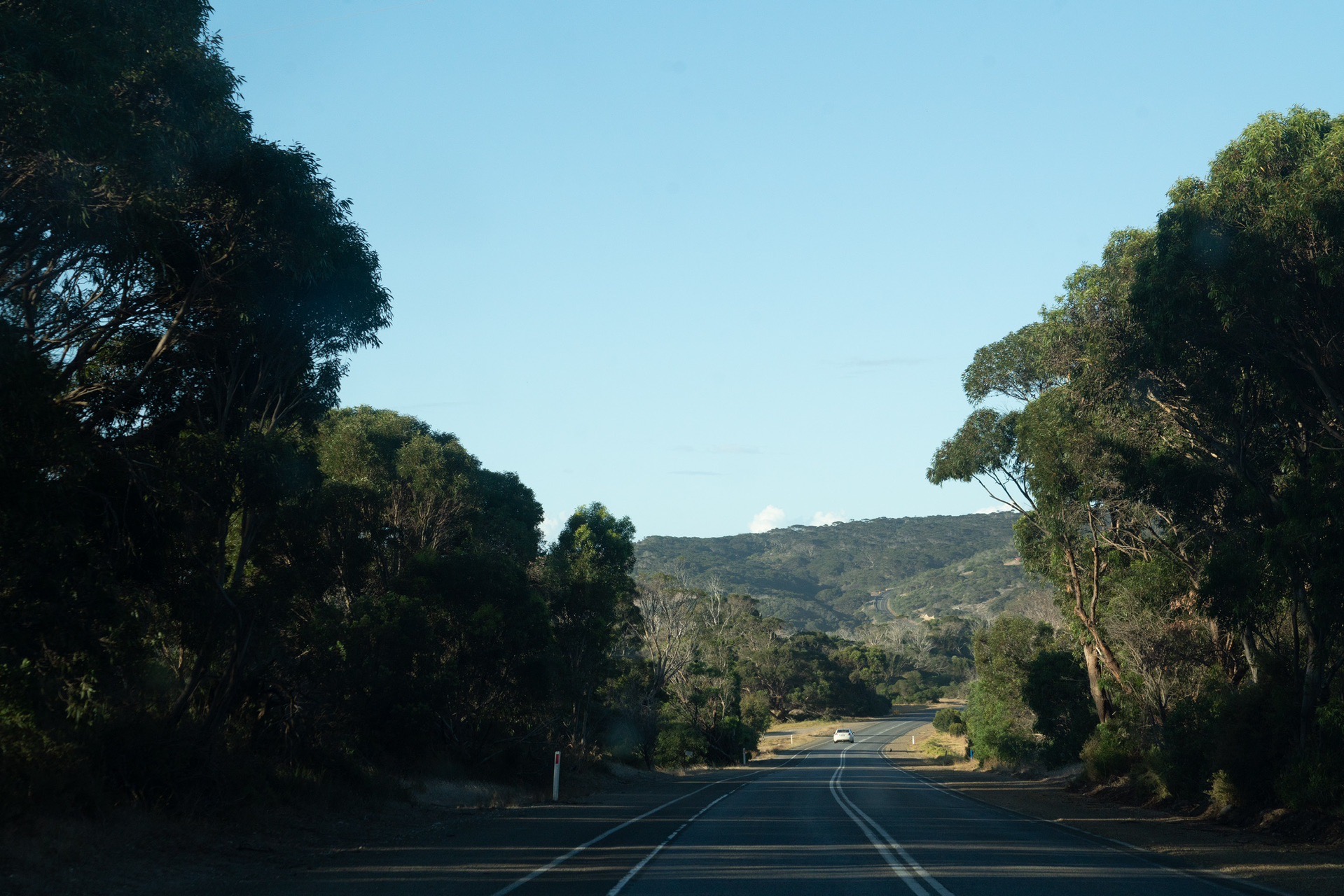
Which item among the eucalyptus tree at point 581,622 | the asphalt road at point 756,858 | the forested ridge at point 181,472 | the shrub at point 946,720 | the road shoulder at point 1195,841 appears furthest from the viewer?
the shrub at point 946,720

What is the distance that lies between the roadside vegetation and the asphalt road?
476 centimetres

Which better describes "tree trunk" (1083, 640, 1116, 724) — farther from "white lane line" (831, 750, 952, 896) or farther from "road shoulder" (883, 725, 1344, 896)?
"white lane line" (831, 750, 952, 896)

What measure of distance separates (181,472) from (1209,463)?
18.9m

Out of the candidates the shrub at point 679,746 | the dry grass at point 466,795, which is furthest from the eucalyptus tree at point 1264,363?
the shrub at point 679,746

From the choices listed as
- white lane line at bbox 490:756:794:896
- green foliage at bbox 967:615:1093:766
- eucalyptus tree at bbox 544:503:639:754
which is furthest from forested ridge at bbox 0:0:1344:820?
green foliage at bbox 967:615:1093:766

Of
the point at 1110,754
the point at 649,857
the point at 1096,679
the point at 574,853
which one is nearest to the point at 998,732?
the point at 1096,679

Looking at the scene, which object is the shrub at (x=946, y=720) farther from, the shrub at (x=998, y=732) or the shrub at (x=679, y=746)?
the shrub at (x=679, y=746)

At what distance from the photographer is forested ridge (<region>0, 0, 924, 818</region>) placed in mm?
10820

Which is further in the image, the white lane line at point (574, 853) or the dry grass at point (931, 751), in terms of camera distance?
the dry grass at point (931, 751)

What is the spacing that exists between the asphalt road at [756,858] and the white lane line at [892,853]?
4 cm

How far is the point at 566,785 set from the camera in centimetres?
3100

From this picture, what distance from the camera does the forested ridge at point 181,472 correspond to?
35.5ft

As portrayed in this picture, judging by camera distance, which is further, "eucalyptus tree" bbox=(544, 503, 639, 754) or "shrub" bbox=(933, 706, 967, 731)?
"shrub" bbox=(933, 706, 967, 731)

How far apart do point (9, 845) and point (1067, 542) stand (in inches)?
1106
